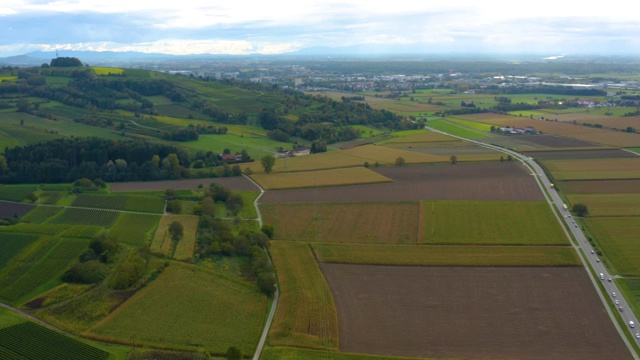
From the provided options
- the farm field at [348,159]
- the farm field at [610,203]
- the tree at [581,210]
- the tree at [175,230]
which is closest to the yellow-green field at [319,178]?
the farm field at [348,159]

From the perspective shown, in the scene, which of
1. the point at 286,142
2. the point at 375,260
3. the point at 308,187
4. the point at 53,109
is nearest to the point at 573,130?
the point at 286,142

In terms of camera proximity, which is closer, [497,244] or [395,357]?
[395,357]

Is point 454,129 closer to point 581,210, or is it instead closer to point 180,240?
point 581,210

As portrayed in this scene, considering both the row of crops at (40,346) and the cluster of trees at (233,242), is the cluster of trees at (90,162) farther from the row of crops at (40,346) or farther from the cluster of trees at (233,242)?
the row of crops at (40,346)

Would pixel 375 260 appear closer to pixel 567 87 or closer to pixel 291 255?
pixel 291 255

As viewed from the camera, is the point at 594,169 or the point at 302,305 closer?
the point at 302,305

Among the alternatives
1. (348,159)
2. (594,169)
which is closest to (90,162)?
(348,159)

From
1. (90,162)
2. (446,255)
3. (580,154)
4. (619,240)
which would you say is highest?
(90,162)
